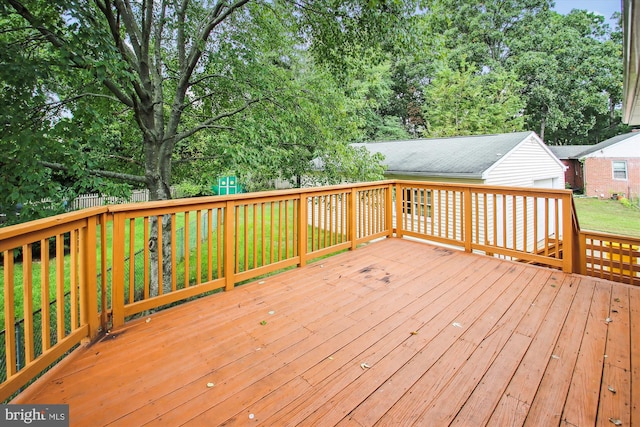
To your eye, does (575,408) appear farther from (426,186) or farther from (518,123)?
(518,123)

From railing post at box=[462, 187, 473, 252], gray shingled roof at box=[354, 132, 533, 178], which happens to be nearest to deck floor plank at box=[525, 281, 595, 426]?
railing post at box=[462, 187, 473, 252]

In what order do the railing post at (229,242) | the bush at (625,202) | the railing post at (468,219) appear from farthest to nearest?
the bush at (625,202)
the railing post at (468,219)
the railing post at (229,242)

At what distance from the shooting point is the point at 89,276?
2.20 m

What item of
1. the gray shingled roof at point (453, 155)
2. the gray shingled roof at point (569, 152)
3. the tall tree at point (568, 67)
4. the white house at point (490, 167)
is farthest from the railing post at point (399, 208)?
the gray shingled roof at point (569, 152)

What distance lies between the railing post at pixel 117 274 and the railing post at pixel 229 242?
86cm

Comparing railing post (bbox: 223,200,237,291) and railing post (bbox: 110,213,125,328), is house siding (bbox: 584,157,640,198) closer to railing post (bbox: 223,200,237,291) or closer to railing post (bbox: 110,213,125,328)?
railing post (bbox: 223,200,237,291)

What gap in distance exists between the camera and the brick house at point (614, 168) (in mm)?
15812

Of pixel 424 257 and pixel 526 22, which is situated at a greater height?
pixel 526 22

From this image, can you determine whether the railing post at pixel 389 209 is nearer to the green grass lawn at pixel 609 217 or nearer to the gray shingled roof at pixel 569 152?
the green grass lawn at pixel 609 217

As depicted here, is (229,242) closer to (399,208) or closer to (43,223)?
(43,223)

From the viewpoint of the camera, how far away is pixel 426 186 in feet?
15.2

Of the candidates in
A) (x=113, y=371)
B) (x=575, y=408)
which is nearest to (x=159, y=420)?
(x=113, y=371)

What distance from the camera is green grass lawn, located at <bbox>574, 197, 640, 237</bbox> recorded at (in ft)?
32.8

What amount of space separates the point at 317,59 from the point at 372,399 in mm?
5812
